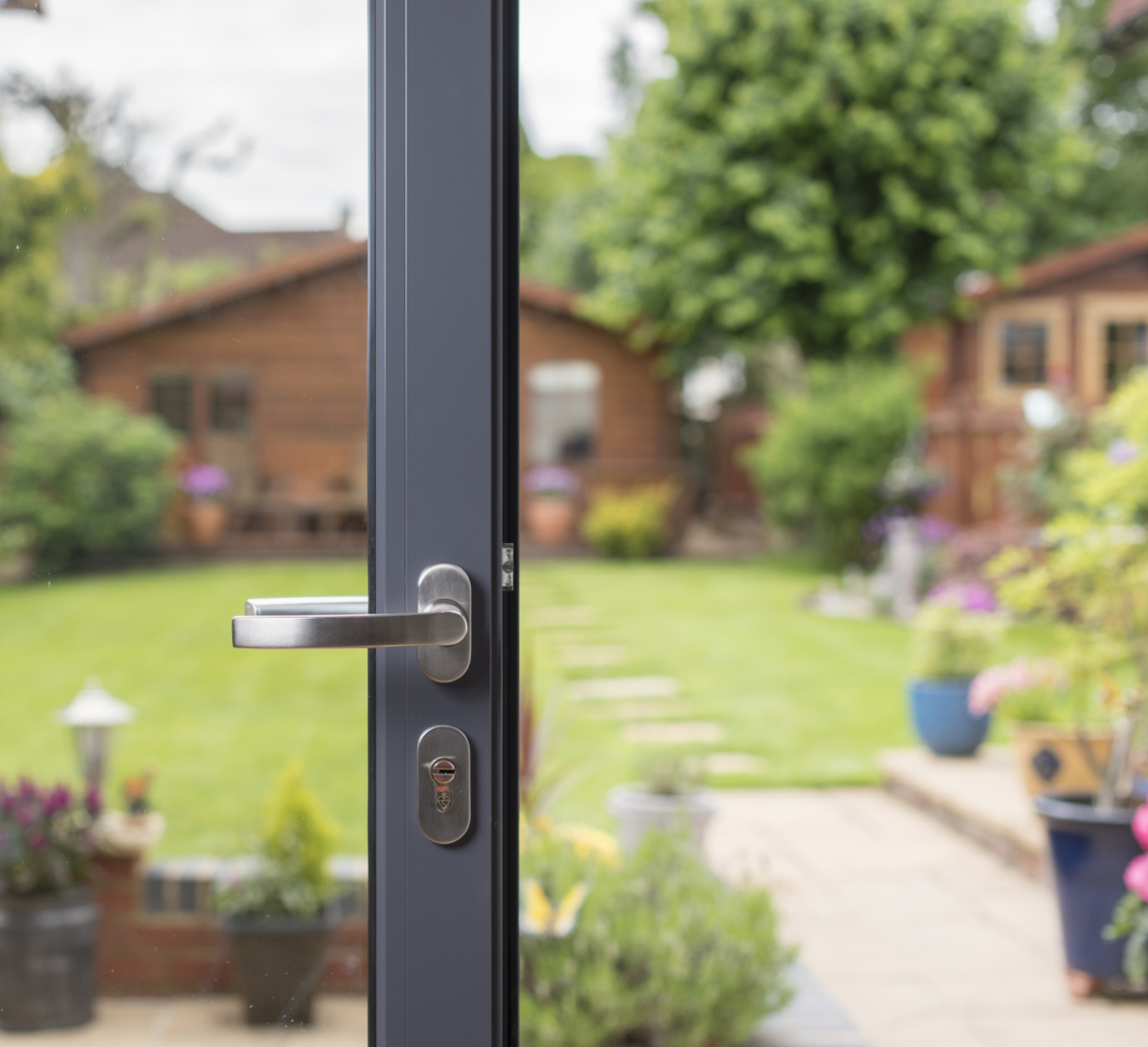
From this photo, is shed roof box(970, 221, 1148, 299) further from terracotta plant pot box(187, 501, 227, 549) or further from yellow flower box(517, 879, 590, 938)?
Answer: terracotta plant pot box(187, 501, 227, 549)

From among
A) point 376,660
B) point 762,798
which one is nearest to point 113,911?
point 376,660

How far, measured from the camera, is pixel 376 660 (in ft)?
3.23

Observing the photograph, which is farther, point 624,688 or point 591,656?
point 591,656

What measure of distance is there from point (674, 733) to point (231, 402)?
14.8ft

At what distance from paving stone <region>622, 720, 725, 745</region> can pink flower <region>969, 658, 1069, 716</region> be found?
2.01m

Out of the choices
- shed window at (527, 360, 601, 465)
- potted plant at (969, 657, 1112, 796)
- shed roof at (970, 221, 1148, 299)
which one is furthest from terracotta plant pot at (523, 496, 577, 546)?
potted plant at (969, 657, 1112, 796)

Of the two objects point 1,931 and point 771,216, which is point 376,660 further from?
point 771,216

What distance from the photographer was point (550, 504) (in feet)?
41.1

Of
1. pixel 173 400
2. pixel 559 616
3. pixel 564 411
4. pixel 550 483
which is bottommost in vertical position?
pixel 559 616

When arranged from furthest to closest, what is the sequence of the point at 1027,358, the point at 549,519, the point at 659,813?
1. the point at 1027,358
2. the point at 549,519
3. the point at 659,813

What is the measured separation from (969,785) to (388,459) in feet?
12.6

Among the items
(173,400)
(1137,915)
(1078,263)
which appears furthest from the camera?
(1078,263)

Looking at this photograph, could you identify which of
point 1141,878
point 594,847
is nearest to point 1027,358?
point 594,847

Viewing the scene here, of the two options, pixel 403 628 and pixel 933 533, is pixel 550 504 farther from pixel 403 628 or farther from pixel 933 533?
pixel 403 628
